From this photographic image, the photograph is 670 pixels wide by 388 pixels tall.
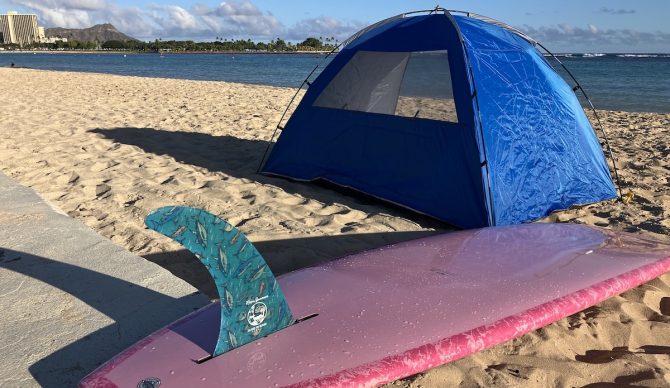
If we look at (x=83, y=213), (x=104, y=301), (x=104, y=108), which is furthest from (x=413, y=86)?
(x=104, y=108)

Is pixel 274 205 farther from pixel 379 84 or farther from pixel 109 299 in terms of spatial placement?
pixel 109 299

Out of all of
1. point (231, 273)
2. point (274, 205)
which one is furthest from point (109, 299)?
point (274, 205)

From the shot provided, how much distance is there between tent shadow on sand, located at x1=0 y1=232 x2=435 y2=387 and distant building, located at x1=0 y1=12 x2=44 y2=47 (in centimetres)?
18386

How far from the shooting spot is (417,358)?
2102 millimetres

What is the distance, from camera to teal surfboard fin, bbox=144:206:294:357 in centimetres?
199

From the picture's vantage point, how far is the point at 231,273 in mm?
2109

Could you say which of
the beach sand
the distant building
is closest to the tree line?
the distant building

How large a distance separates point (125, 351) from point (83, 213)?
8.53 ft

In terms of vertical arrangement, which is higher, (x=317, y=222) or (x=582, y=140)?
(x=582, y=140)

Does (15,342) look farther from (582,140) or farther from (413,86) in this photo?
(582,140)

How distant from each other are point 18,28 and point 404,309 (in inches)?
7914

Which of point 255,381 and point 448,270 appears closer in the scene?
point 255,381

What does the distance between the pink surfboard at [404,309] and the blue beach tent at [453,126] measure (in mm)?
888

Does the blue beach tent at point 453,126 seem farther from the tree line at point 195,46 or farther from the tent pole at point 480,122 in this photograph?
the tree line at point 195,46
